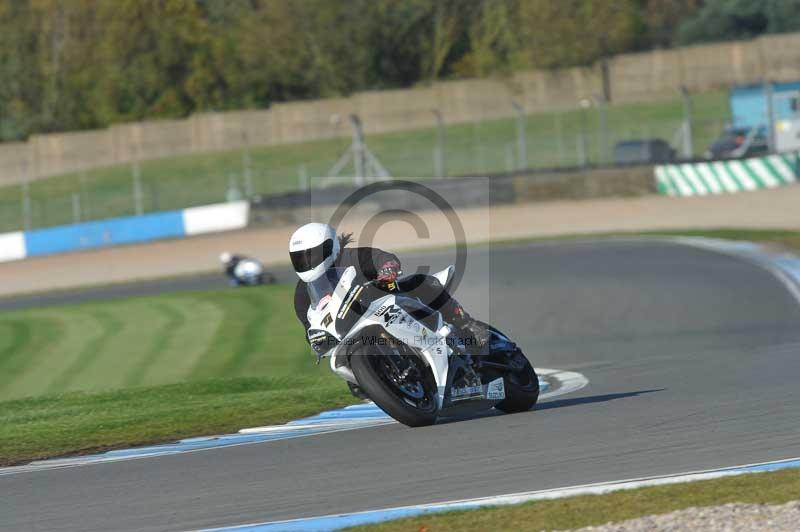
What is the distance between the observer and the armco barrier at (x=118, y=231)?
37.9 metres

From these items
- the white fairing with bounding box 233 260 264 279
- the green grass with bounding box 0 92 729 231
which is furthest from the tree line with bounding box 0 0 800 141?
the white fairing with bounding box 233 260 264 279

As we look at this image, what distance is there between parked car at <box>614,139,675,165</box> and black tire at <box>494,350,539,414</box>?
31.7m

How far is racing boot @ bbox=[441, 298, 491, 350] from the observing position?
9.06m

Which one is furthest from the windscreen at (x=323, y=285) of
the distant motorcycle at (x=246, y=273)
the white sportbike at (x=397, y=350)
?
the distant motorcycle at (x=246, y=273)

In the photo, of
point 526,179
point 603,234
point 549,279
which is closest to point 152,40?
point 526,179

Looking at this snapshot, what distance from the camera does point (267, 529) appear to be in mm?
6098

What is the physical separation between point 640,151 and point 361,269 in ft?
108

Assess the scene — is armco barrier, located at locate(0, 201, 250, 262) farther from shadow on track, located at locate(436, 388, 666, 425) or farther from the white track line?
shadow on track, located at locate(436, 388, 666, 425)

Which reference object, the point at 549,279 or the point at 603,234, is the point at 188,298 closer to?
the point at 549,279

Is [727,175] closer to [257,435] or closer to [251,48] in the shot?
[257,435]

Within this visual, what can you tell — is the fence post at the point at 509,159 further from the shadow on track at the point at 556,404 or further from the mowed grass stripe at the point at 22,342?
the shadow on track at the point at 556,404

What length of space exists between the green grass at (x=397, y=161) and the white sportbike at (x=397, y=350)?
30622 millimetres

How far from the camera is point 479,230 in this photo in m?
33.6

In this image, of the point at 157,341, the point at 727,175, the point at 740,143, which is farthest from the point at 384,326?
the point at 740,143
